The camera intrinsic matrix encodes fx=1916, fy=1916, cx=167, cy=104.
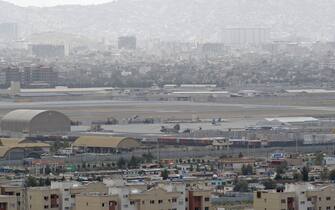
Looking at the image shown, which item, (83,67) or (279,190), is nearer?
(279,190)

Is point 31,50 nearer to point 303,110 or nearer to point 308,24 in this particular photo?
point 308,24

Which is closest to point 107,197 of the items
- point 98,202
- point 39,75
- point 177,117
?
point 98,202

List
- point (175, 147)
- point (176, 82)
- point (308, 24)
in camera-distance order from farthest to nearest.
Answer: point (308, 24) → point (176, 82) → point (175, 147)

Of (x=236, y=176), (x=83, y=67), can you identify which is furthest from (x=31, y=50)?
(x=236, y=176)

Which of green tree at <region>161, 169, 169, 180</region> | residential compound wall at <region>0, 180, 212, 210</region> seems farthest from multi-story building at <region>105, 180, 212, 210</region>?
green tree at <region>161, 169, 169, 180</region>

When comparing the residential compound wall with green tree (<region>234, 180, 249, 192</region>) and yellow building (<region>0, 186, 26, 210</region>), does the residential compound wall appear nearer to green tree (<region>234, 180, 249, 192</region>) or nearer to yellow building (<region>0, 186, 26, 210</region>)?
yellow building (<region>0, 186, 26, 210</region>)

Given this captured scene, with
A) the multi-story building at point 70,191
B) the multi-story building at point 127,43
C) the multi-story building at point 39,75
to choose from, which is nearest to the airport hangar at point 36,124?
the multi-story building at point 70,191
